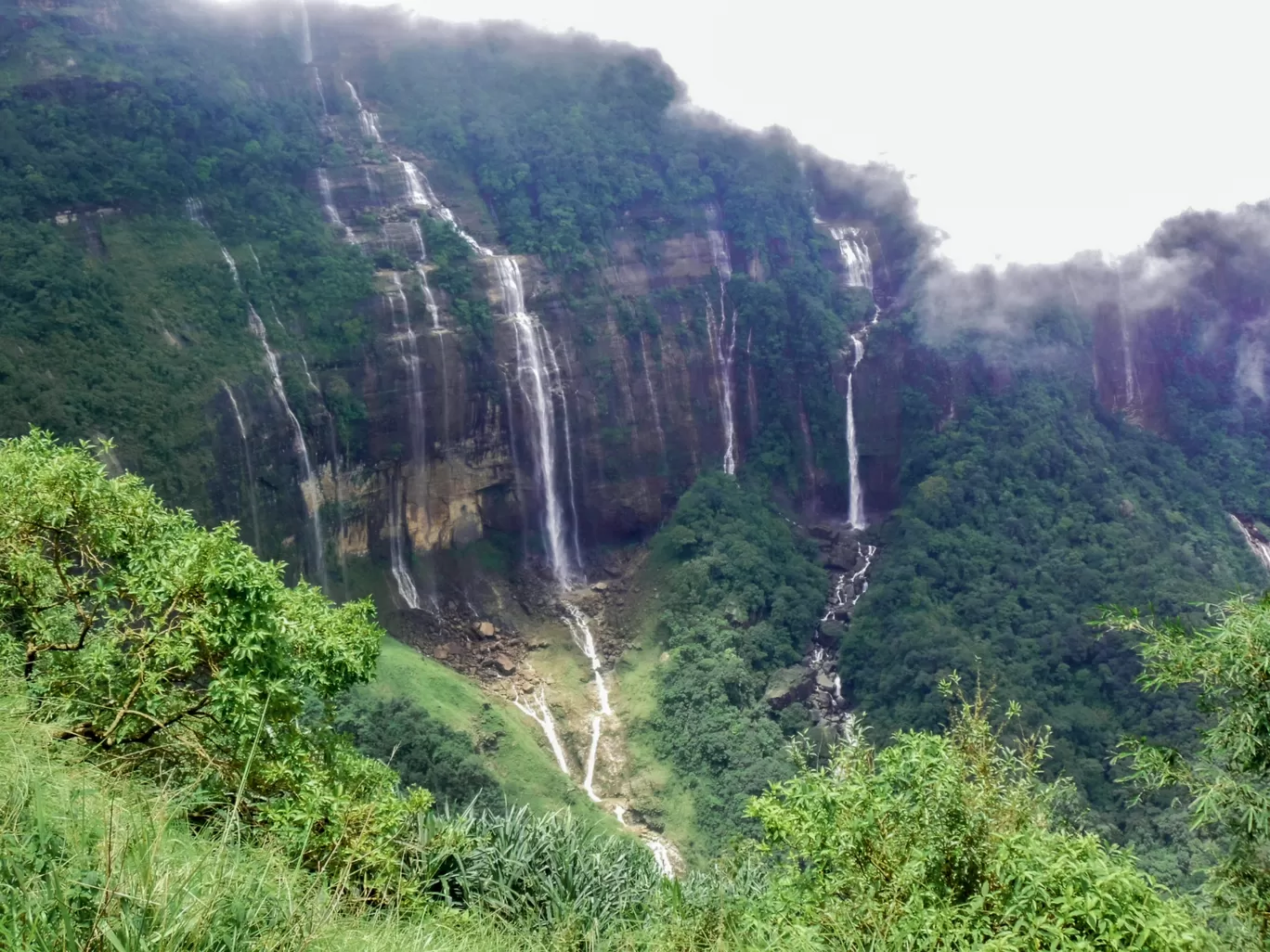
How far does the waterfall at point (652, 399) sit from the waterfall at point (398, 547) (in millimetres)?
9686

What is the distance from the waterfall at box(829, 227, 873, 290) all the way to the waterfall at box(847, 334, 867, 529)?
5020mm

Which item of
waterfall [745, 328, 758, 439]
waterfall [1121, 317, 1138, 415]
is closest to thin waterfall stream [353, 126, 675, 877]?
waterfall [745, 328, 758, 439]

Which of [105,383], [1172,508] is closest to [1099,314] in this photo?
[1172,508]

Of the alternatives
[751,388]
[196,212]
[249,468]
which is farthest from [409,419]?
[751,388]

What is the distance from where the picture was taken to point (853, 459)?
3500 centimetres

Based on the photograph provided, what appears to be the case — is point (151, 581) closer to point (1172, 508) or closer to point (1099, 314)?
point (1172, 508)

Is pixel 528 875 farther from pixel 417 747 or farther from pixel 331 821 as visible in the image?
pixel 417 747

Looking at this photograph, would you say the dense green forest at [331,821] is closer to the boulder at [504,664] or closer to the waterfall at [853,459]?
the boulder at [504,664]

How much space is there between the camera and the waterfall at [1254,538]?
102 feet

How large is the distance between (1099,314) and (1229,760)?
35713 millimetres

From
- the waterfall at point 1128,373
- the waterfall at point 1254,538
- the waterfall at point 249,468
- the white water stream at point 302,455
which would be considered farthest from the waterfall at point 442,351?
the waterfall at point 1254,538

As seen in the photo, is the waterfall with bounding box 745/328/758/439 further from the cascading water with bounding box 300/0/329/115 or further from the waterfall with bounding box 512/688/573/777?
the cascading water with bounding box 300/0/329/115

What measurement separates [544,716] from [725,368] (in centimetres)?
1576

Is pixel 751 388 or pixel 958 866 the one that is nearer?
pixel 958 866
